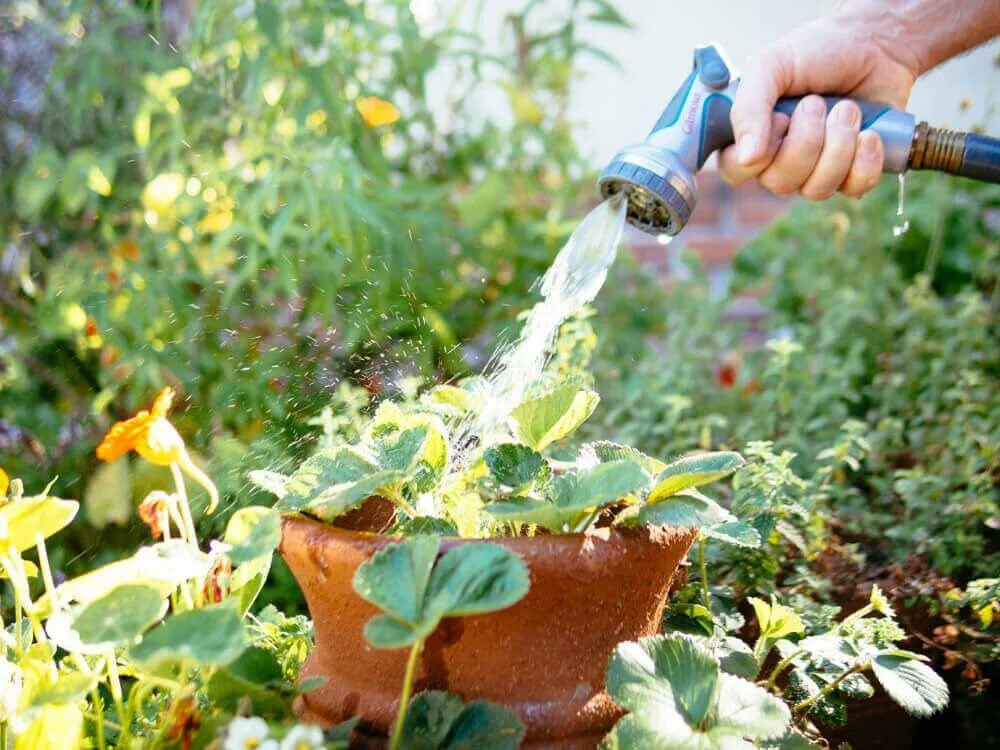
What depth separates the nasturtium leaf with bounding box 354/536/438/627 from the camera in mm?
699

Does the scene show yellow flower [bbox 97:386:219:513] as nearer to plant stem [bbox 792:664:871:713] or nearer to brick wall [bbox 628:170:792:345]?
plant stem [bbox 792:664:871:713]

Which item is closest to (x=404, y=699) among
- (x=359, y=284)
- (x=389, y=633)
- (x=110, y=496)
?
(x=389, y=633)

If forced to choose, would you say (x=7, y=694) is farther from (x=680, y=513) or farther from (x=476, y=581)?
(x=680, y=513)

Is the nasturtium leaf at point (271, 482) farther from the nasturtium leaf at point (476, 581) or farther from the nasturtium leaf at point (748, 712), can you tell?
the nasturtium leaf at point (748, 712)

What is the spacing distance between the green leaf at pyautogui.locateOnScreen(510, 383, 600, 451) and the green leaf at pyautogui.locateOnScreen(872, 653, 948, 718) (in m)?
0.32

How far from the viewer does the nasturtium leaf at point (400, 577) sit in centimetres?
70

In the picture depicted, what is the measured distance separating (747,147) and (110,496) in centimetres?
109

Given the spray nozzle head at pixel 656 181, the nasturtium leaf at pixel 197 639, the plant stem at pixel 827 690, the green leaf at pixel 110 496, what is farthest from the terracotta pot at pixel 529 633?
the green leaf at pixel 110 496

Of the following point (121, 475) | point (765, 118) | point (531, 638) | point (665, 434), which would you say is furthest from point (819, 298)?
point (531, 638)

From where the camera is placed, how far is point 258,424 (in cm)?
191

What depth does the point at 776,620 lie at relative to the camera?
3.05ft

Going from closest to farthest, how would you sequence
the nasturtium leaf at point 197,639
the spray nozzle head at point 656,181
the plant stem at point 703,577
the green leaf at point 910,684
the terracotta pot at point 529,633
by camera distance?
1. the nasturtium leaf at point 197,639
2. the terracotta pot at point 529,633
3. the green leaf at point 910,684
4. the plant stem at point 703,577
5. the spray nozzle head at point 656,181

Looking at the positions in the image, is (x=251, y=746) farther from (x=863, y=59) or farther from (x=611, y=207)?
(x=863, y=59)

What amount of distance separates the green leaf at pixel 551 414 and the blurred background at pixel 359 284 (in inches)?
19.8
